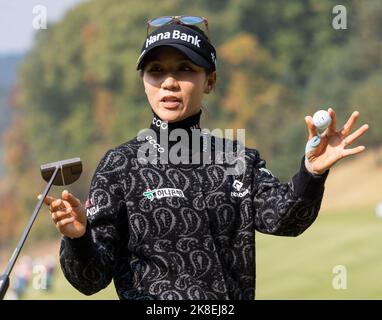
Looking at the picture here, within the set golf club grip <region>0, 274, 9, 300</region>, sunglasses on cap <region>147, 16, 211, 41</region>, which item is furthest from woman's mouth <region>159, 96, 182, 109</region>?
golf club grip <region>0, 274, 9, 300</region>

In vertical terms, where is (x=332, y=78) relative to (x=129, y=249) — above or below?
above

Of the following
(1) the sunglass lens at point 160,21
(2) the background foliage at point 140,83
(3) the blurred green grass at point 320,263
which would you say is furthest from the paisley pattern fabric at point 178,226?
(2) the background foliage at point 140,83

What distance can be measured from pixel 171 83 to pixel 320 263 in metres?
17.3

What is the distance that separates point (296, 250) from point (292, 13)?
20238 millimetres

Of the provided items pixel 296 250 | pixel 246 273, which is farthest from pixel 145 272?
pixel 296 250

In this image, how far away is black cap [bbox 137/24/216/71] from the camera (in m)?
4.26

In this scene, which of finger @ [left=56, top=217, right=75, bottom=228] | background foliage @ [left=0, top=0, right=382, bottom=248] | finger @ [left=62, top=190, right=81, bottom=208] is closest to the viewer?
A: finger @ [left=62, top=190, right=81, bottom=208]

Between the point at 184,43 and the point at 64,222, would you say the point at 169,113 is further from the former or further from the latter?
the point at 64,222

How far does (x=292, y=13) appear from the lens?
4209 centimetres

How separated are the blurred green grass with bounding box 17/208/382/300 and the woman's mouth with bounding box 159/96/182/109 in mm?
11385

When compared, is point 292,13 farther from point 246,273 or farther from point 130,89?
point 246,273

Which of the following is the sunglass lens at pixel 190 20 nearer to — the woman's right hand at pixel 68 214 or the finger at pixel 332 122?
the finger at pixel 332 122

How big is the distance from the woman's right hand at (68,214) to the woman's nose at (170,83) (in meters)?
0.63

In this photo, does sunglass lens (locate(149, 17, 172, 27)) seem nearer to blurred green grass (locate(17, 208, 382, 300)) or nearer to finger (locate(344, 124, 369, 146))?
finger (locate(344, 124, 369, 146))
